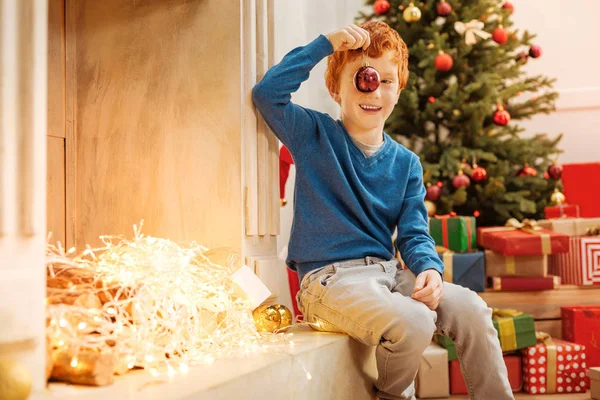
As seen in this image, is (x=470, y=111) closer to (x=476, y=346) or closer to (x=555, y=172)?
(x=555, y=172)

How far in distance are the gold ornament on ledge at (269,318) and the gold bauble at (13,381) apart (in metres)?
0.60

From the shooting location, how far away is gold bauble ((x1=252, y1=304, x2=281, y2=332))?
1.31 meters

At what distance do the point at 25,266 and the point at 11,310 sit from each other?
0.06 m

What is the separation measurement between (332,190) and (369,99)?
8.8 inches

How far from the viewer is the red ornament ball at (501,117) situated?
2613 millimetres

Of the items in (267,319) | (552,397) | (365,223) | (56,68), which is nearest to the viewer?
(267,319)

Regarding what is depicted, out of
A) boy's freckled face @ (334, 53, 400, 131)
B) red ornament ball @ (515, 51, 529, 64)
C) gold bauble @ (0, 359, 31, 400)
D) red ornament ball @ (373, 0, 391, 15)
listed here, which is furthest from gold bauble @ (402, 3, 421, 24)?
gold bauble @ (0, 359, 31, 400)

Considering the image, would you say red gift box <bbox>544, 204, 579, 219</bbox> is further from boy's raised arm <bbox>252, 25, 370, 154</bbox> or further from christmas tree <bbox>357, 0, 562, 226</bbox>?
boy's raised arm <bbox>252, 25, 370, 154</bbox>

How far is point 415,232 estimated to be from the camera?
145 centimetres

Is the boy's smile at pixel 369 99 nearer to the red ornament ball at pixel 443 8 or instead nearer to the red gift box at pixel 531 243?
the red gift box at pixel 531 243

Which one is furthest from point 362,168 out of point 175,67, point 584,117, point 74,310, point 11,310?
point 584,117

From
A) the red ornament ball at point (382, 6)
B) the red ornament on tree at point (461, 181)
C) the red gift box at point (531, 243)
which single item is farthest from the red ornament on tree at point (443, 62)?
the red gift box at point (531, 243)

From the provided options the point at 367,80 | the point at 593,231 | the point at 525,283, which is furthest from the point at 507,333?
the point at 367,80

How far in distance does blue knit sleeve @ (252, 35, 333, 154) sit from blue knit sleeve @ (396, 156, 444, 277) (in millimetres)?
279
